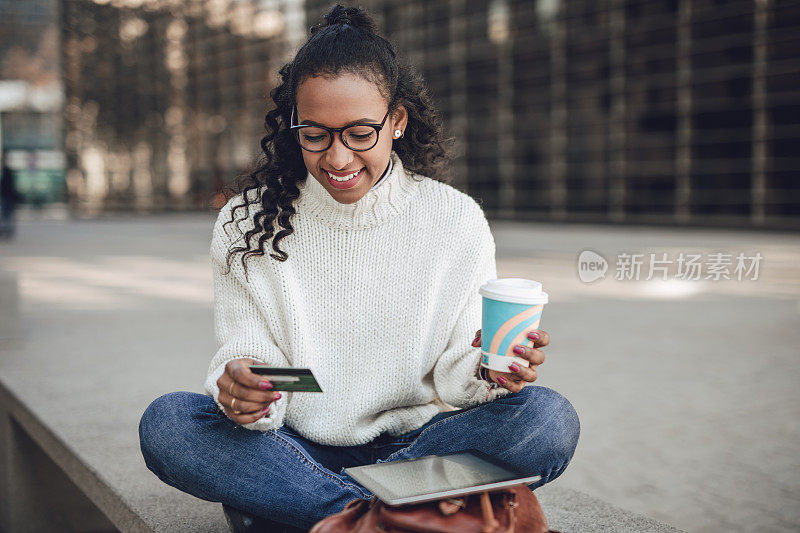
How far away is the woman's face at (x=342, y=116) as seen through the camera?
5.83ft

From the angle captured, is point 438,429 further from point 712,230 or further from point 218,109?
point 218,109

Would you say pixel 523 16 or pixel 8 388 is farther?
pixel 523 16

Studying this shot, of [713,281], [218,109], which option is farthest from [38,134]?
[713,281]

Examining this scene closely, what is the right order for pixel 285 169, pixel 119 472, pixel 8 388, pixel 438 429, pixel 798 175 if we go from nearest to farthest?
pixel 438 429 < pixel 285 169 < pixel 119 472 < pixel 8 388 < pixel 798 175

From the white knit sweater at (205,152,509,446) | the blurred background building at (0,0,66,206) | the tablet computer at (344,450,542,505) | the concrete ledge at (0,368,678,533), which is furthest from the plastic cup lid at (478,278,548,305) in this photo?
the blurred background building at (0,0,66,206)

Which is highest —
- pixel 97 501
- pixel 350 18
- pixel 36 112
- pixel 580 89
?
pixel 36 112

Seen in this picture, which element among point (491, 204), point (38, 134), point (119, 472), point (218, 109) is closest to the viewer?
point (119, 472)

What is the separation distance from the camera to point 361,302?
2010 millimetres

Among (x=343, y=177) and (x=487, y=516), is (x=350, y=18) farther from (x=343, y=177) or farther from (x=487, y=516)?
(x=487, y=516)

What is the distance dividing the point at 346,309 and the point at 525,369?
59 cm

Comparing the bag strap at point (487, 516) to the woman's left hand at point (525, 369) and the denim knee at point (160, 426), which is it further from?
the denim knee at point (160, 426)

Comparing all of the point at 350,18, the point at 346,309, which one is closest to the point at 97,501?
the point at 346,309

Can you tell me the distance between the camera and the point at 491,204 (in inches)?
980

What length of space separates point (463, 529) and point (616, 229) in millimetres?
19967
